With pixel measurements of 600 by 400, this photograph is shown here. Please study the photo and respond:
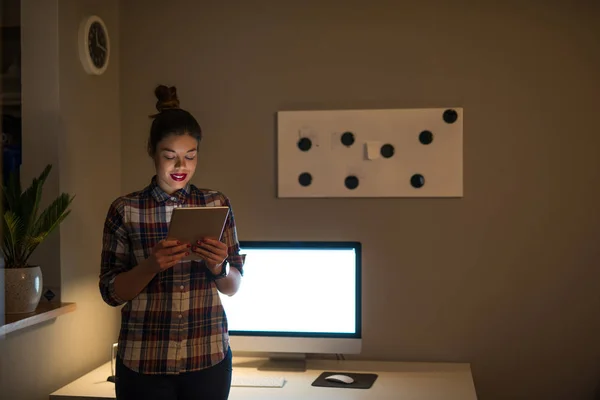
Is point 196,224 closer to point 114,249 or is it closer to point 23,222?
point 114,249

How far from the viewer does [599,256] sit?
9.43 ft

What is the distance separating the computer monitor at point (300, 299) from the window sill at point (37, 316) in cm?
63

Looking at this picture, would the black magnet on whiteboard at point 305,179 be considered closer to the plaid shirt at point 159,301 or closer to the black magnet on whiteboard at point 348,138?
the black magnet on whiteboard at point 348,138

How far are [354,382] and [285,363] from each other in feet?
1.18

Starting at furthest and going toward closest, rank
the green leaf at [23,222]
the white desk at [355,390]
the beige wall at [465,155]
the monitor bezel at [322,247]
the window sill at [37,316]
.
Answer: the beige wall at [465,155]
the monitor bezel at [322,247]
the white desk at [355,390]
the green leaf at [23,222]
the window sill at [37,316]

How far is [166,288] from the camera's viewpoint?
2.00 m

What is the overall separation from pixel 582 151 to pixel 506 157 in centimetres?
29

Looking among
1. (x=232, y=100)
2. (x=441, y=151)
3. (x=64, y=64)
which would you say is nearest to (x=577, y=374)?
(x=441, y=151)

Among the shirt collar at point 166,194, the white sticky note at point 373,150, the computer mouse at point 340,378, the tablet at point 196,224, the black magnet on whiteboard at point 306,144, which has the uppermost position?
the black magnet on whiteboard at point 306,144

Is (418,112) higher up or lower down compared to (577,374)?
higher up

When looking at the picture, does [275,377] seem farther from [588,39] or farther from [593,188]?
[588,39]

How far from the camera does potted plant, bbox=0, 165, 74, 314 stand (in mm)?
2314

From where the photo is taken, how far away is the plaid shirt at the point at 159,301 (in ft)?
6.46

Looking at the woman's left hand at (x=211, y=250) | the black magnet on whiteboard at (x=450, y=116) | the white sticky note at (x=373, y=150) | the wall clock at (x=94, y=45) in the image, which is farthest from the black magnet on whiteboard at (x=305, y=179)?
the woman's left hand at (x=211, y=250)
